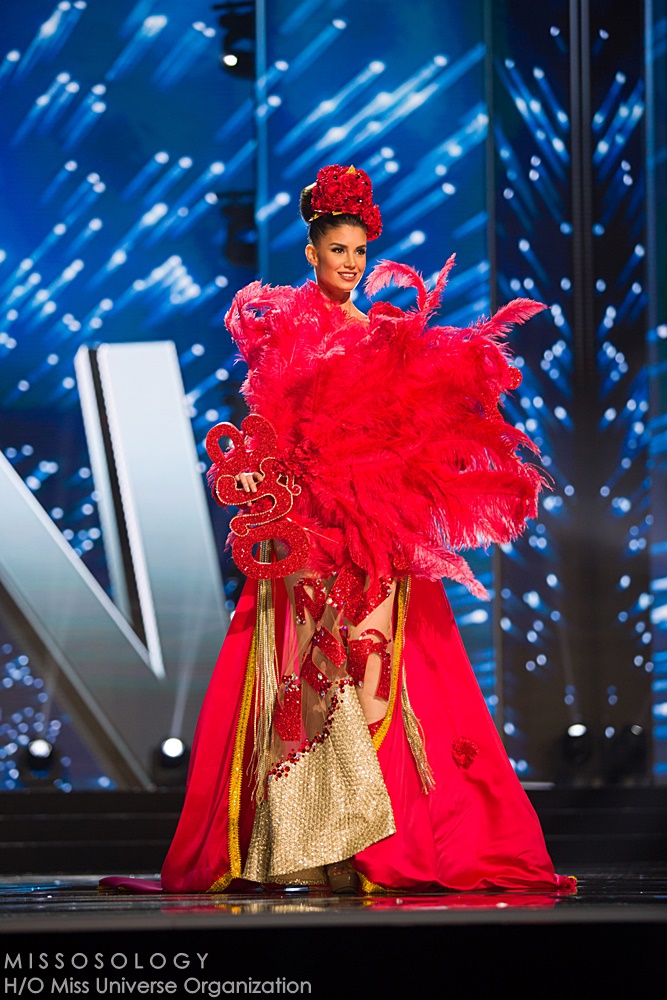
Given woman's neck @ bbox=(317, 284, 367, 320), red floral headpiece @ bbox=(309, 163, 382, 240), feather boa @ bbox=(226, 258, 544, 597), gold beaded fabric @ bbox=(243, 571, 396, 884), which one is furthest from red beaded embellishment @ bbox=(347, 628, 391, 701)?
red floral headpiece @ bbox=(309, 163, 382, 240)

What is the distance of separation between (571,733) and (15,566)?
6.38ft

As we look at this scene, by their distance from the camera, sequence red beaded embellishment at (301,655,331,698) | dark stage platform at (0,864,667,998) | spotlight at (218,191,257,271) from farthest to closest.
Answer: spotlight at (218,191,257,271) < red beaded embellishment at (301,655,331,698) < dark stage platform at (0,864,667,998)

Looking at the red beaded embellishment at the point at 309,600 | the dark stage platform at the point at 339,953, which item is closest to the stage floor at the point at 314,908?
the dark stage platform at the point at 339,953

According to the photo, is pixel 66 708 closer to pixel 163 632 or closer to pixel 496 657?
pixel 163 632

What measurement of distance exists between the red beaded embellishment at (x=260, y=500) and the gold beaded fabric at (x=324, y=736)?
0.26 feet

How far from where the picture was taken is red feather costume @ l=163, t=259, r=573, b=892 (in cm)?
237

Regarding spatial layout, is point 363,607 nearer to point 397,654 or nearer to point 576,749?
point 397,654

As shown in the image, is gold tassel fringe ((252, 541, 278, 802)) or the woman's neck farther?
the woman's neck

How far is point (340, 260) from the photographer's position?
2.65 m

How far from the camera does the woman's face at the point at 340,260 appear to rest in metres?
2.64

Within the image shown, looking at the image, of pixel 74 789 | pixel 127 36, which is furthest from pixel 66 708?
pixel 127 36

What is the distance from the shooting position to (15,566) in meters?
4.26

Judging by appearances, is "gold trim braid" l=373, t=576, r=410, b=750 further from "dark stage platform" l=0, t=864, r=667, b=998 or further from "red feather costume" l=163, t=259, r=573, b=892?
"dark stage platform" l=0, t=864, r=667, b=998

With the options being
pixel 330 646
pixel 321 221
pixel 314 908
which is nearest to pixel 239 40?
pixel 321 221
